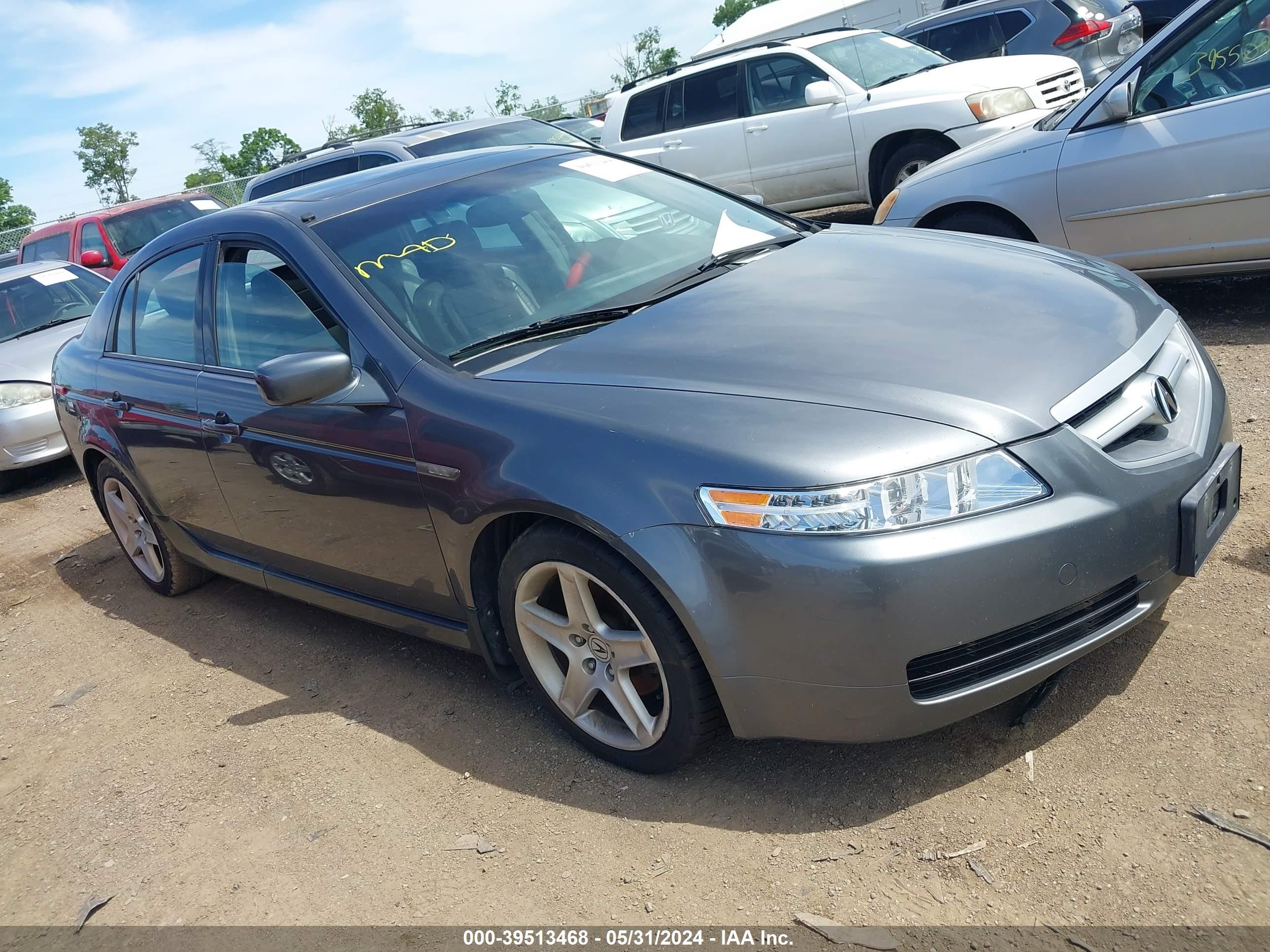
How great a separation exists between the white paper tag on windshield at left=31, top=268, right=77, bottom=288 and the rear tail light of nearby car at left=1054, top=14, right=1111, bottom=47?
35.2 ft

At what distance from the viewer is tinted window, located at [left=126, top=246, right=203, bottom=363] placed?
165 inches

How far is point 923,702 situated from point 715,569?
A: 0.57 meters

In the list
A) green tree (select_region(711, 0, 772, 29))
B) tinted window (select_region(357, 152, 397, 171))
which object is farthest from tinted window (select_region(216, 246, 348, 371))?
green tree (select_region(711, 0, 772, 29))

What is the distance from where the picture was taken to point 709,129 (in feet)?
34.3

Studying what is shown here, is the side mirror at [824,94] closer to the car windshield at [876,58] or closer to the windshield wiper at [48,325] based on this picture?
the car windshield at [876,58]

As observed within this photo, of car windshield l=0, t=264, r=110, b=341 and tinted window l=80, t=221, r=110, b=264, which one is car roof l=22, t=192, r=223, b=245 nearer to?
→ tinted window l=80, t=221, r=110, b=264

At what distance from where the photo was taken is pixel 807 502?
2.41 m

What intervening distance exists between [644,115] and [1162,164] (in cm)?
668

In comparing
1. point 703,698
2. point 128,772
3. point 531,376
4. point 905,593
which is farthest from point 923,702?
point 128,772

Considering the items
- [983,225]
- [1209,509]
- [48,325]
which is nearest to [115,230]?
[48,325]

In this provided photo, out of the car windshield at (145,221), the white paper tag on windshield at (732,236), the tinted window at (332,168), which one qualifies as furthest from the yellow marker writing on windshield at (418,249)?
the car windshield at (145,221)

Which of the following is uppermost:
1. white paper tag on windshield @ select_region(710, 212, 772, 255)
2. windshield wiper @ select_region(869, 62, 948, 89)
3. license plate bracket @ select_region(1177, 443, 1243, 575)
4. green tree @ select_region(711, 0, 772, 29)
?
green tree @ select_region(711, 0, 772, 29)

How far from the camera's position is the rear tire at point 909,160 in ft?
28.7

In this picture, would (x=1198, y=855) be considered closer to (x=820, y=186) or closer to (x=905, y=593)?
(x=905, y=593)
